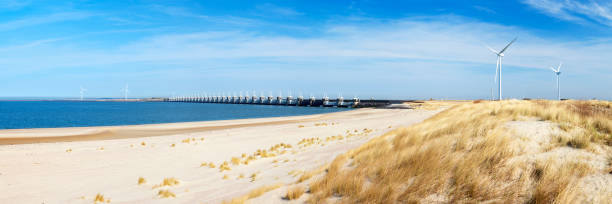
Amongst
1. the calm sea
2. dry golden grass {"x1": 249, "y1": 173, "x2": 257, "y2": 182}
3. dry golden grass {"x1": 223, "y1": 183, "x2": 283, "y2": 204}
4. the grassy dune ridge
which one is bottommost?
the calm sea

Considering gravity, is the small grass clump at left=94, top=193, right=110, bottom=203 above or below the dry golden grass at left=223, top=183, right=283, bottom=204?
below

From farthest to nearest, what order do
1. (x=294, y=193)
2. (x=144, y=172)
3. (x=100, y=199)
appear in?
(x=144, y=172), (x=100, y=199), (x=294, y=193)

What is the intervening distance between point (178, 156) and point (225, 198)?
30.8 ft

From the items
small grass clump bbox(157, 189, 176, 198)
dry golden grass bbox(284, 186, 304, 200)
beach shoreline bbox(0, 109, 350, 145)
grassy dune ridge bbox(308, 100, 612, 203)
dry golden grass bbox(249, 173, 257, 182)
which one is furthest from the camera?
beach shoreline bbox(0, 109, 350, 145)

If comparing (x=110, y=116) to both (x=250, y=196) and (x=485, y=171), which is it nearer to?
(x=250, y=196)

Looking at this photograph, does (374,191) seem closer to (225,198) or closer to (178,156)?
(225,198)

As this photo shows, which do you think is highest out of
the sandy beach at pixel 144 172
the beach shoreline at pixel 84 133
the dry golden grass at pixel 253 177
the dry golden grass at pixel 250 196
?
the dry golden grass at pixel 250 196

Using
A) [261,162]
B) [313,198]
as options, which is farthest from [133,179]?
[313,198]

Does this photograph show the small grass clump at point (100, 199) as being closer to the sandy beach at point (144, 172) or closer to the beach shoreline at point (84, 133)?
the sandy beach at point (144, 172)

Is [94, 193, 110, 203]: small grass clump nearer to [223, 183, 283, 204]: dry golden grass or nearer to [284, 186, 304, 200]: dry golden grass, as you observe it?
[223, 183, 283, 204]: dry golden grass

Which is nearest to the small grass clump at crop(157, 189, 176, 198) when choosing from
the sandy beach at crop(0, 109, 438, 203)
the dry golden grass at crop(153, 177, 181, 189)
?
the sandy beach at crop(0, 109, 438, 203)

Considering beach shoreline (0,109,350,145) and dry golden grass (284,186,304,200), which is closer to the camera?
dry golden grass (284,186,304,200)

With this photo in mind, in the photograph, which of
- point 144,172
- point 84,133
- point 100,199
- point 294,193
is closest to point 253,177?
point 294,193

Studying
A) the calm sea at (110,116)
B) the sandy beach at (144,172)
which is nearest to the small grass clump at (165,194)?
the sandy beach at (144,172)
